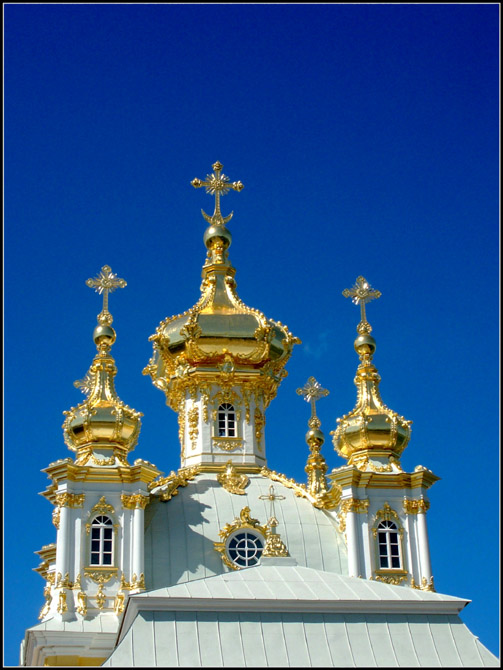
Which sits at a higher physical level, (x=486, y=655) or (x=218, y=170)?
(x=218, y=170)

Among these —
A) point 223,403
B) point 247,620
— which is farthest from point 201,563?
point 247,620

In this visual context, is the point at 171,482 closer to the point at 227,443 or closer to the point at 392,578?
the point at 227,443

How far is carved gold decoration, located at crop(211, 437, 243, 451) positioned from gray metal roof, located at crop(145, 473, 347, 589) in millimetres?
1734

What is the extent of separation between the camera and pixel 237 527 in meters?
35.6

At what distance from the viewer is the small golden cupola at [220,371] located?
129ft

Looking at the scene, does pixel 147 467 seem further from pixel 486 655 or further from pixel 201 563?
pixel 486 655

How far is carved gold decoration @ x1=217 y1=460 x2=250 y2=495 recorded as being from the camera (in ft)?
121

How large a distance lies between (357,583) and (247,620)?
3.08m

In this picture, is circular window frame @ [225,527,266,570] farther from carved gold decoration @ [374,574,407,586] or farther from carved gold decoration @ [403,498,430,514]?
carved gold decoration @ [403,498,430,514]

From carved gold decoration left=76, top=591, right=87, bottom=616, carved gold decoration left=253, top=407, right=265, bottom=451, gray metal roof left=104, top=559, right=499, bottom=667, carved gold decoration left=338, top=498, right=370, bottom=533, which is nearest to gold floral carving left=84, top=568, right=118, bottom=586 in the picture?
carved gold decoration left=76, top=591, right=87, bottom=616

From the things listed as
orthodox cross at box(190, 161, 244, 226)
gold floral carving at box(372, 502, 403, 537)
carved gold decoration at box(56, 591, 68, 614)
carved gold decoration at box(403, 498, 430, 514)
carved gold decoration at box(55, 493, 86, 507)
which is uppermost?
orthodox cross at box(190, 161, 244, 226)

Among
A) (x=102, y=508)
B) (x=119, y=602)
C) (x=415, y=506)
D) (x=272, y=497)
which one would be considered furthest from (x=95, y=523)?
(x=415, y=506)

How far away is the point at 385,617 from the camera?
88.5 ft

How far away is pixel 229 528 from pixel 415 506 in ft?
16.1
